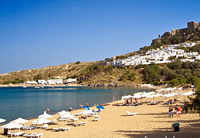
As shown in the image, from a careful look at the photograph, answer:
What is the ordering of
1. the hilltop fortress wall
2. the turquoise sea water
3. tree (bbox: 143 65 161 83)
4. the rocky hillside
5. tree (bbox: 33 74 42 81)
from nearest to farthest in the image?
the turquoise sea water
tree (bbox: 143 65 161 83)
the rocky hillside
the hilltop fortress wall
tree (bbox: 33 74 42 81)

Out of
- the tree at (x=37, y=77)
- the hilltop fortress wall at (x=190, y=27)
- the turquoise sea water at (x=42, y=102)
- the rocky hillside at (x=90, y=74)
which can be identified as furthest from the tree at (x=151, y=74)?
the tree at (x=37, y=77)

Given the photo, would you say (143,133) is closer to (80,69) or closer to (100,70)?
(100,70)

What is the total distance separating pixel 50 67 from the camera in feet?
609

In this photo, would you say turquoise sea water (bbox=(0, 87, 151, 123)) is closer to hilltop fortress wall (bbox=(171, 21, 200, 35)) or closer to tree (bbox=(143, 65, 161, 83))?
tree (bbox=(143, 65, 161, 83))

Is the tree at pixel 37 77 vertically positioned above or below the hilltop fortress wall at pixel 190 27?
below

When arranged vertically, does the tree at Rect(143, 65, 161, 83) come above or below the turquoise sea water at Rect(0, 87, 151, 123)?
above

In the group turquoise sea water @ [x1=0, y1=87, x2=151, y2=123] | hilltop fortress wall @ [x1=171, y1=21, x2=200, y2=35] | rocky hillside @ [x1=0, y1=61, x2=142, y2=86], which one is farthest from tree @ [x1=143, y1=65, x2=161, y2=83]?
hilltop fortress wall @ [x1=171, y1=21, x2=200, y2=35]

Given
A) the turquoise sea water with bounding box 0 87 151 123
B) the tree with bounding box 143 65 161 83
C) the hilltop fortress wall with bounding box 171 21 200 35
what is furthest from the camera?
the hilltop fortress wall with bounding box 171 21 200 35

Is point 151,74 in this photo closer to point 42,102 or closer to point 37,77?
point 42,102

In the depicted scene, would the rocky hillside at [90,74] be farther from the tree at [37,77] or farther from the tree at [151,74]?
the tree at [151,74]

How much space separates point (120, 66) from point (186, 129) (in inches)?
3952

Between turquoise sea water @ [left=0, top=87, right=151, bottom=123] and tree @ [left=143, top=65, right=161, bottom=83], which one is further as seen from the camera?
tree @ [left=143, top=65, right=161, bottom=83]

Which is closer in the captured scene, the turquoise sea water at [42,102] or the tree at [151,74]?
the turquoise sea water at [42,102]

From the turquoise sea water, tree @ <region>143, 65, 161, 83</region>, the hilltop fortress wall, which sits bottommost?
the turquoise sea water
